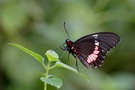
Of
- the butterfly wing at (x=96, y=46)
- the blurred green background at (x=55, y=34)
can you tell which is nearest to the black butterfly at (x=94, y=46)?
the butterfly wing at (x=96, y=46)

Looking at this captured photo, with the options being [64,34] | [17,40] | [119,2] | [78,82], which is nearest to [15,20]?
[17,40]

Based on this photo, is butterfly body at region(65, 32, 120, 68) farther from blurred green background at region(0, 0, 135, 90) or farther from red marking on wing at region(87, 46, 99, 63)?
blurred green background at region(0, 0, 135, 90)

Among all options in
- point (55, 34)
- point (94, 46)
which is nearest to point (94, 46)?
point (94, 46)

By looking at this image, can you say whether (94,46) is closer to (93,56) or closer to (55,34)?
(93,56)

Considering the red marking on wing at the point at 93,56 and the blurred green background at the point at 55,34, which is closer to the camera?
the red marking on wing at the point at 93,56

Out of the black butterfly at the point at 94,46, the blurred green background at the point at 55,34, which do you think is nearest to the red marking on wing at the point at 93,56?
the black butterfly at the point at 94,46

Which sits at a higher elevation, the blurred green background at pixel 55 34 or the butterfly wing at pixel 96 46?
the blurred green background at pixel 55 34

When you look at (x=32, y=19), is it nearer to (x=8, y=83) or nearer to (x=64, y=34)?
(x=64, y=34)

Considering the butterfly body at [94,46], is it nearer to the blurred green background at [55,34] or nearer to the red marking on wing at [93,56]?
the red marking on wing at [93,56]
